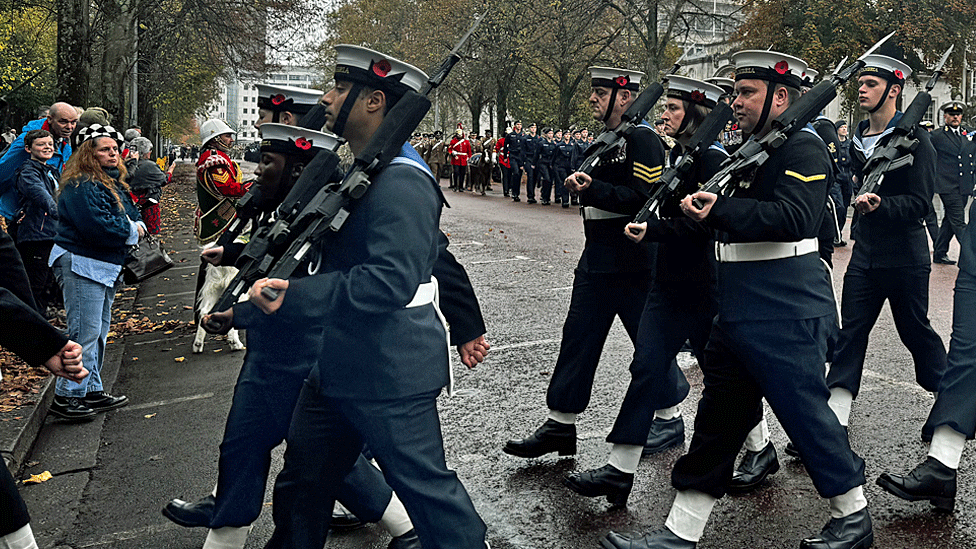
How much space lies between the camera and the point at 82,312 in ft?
20.6

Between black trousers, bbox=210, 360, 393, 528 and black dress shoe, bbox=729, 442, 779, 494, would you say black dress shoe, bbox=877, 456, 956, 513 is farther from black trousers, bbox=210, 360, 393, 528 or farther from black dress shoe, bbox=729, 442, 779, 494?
black trousers, bbox=210, 360, 393, 528

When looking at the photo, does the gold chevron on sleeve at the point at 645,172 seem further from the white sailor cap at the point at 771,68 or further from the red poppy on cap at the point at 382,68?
the red poppy on cap at the point at 382,68

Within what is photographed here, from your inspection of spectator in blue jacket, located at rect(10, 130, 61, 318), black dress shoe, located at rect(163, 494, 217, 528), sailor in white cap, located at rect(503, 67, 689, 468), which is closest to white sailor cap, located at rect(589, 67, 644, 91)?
sailor in white cap, located at rect(503, 67, 689, 468)

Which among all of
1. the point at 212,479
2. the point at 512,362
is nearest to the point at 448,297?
the point at 212,479

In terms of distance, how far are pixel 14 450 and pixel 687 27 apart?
26.6m

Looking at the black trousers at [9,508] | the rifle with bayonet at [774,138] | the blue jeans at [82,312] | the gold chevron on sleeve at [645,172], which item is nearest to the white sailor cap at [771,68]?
the rifle with bayonet at [774,138]

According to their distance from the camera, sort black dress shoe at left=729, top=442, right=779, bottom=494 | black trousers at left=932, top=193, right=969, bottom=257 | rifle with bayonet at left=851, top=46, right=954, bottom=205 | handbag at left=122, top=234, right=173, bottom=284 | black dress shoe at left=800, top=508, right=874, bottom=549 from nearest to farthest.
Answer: black dress shoe at left=800, top=508, right=874, bottom=549 < black dress shoe at left=729, top=442, right=779, bottom=494 < rifle with bayonet at left=851, top=46, right=954, bottom=205 < handbag at left=122, top=234, right=173, bottom=284 < black trousers at left=932, top=193, right=969, bottom=257

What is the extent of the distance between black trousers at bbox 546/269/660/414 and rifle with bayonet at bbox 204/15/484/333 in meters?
2.08

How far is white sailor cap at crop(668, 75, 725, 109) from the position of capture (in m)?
5.06

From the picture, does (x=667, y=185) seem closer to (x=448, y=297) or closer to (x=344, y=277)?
(x=448, y=297)

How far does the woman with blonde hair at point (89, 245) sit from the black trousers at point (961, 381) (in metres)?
4.79

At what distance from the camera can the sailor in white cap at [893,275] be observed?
541 cm

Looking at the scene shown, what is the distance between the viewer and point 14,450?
543 cm

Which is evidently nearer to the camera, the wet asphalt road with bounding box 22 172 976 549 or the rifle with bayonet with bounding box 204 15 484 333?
the rifle with bayonet with bounding box 204 15 484 333
